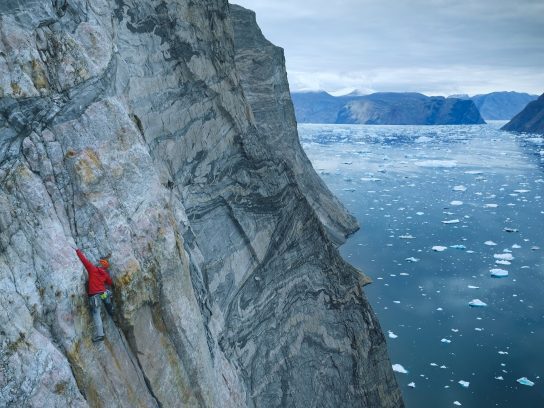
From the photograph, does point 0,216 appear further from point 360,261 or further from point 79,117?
point 360,261

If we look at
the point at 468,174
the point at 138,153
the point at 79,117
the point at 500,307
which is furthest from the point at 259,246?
the point at 468,174

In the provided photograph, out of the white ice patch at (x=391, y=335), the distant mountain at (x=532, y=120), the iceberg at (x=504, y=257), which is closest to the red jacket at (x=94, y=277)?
the white ice patch at (x=391, y=335)

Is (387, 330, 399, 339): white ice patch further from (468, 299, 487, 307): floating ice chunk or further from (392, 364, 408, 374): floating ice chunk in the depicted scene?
(468, 299, 487, 307): floating ice chunk

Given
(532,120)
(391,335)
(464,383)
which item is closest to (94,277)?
(464,383)

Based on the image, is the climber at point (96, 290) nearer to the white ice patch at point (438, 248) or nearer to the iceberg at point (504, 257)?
the white ice patch at point (438, 248)

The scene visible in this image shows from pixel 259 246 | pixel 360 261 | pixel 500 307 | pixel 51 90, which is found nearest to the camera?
pixel 51 90

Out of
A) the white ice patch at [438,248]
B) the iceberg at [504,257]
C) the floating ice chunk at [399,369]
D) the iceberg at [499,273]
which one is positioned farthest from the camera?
the white ice patch at [438,248]
